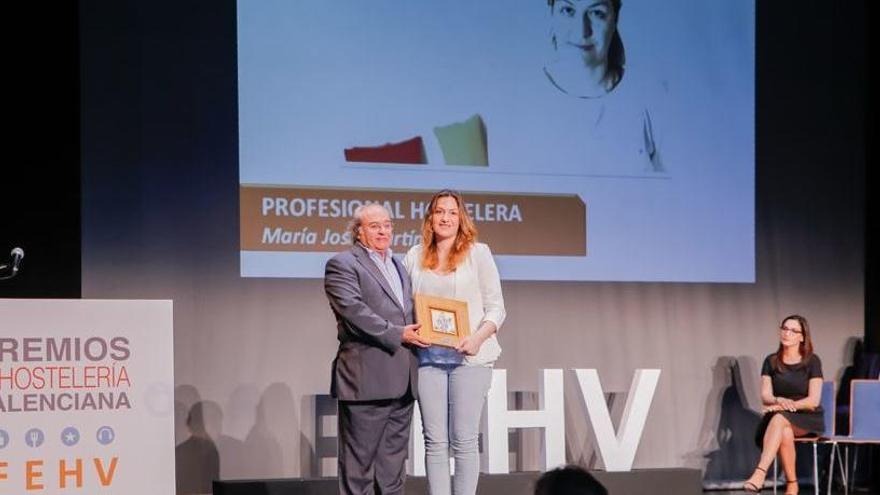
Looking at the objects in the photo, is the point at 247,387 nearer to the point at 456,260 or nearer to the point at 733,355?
the point at 456,260

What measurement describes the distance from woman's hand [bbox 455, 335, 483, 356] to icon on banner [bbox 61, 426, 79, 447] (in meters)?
1.41

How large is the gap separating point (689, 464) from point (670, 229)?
1362mm

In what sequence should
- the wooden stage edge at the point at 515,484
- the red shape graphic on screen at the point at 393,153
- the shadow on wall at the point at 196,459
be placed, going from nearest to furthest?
the wooden stage edge at the point at 515,484 < the shadow on wall at the point at 196,459 < the red shape graphic on screen at the point at 393,153

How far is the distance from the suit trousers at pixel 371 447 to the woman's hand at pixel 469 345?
265mm

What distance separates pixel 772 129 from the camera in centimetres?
694

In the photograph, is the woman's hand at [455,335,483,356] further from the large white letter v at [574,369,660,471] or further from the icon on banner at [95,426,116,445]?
the large white letter v at [574,369,660,471]

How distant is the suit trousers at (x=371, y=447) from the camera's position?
415cm

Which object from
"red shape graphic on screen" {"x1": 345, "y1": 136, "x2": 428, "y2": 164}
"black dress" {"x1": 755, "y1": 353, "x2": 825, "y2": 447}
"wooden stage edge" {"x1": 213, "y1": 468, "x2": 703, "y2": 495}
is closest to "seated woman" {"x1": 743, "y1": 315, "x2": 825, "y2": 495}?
"black dress" {"x1": 755, "y1": 353, "x2": 825, "y2": 447}

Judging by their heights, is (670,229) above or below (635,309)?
above

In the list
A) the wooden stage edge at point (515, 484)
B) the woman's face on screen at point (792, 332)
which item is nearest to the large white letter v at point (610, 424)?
the wooden stage edge at point (515, 484)

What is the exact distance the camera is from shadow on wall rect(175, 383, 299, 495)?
18.8 feet

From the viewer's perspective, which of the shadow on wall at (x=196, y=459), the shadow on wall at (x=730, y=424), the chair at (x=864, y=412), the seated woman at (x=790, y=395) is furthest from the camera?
the shadow on wall at (x=730, y=424)

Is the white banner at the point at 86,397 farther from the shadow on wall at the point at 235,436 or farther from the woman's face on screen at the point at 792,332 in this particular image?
the woman's face on screen at the point at 792,332

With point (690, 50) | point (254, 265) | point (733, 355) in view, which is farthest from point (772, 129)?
point (254, 265)
